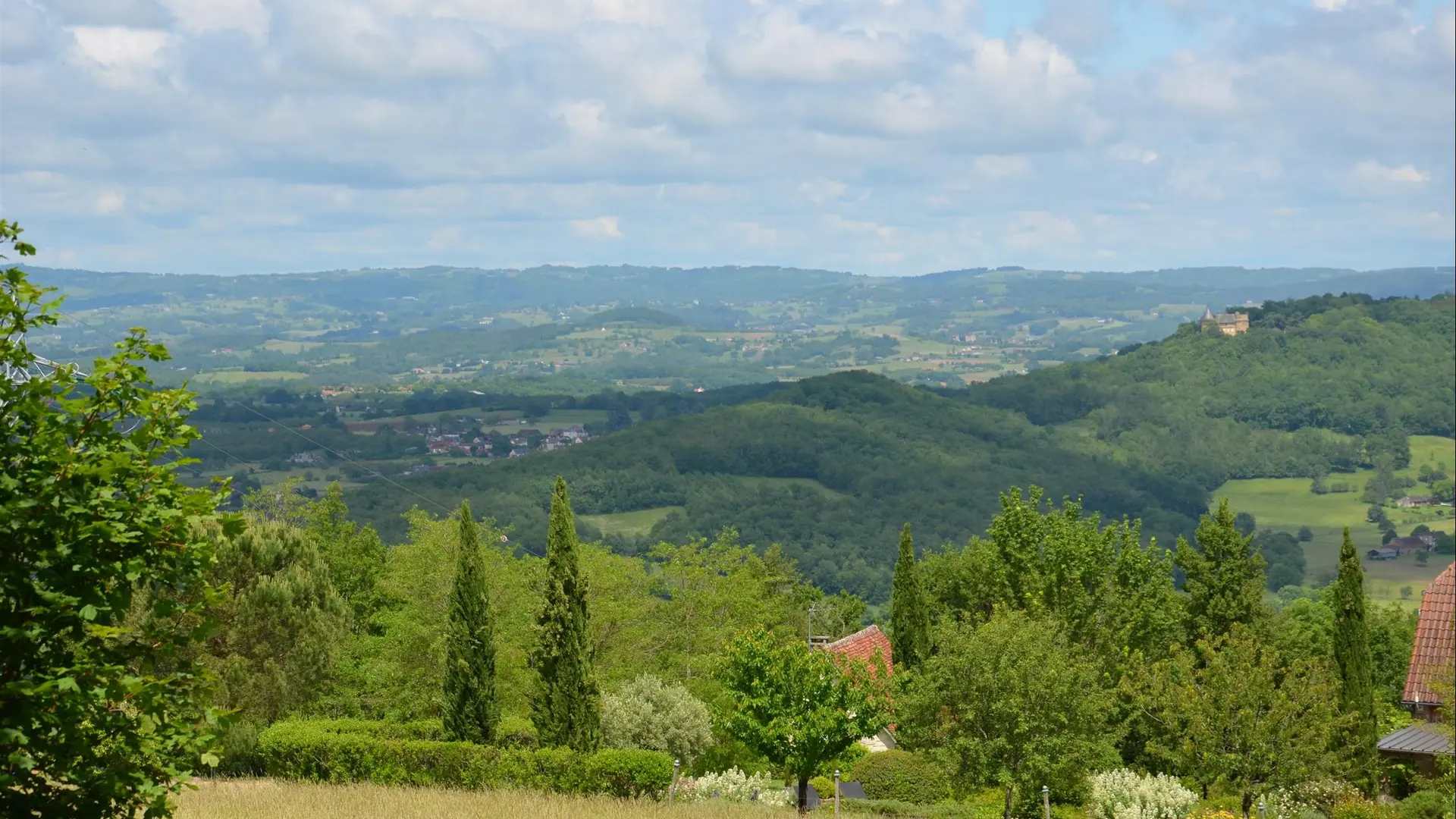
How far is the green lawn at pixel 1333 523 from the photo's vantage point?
149 metres

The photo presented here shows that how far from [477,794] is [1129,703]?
727 inches

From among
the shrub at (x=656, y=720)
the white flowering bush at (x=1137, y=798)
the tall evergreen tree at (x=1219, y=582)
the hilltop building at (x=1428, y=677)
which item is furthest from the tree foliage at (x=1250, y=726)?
the shrub at (x=656, y=720)

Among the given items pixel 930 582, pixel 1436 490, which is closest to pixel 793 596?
pixel 930 582

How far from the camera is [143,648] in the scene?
8805 mm

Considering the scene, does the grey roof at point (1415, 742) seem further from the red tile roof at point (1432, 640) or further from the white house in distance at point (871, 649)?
the white house in distance at point (871, 649)

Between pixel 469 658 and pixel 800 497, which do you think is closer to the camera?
pixel 469 658

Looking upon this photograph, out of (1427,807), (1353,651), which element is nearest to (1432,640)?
(1353,651)

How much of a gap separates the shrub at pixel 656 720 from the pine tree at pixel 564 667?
4206 millimetres

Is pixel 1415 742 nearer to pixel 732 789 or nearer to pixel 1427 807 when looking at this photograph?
pixel 1427 807

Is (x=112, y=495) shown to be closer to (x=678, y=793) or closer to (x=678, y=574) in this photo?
(x=678, y=793)

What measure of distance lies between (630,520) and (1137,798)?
151m

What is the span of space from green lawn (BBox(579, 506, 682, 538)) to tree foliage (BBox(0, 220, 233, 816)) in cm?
15281

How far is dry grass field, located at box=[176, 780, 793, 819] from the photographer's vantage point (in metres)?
15.7

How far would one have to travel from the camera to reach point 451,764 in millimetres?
23703
